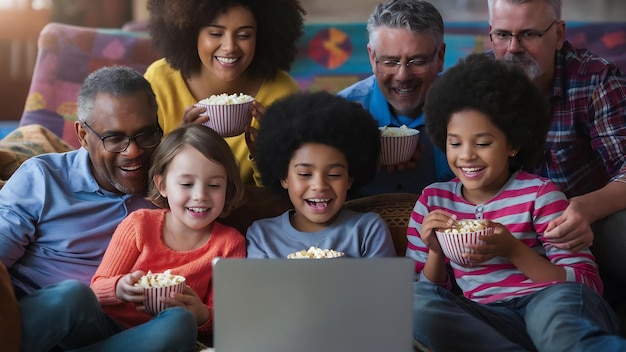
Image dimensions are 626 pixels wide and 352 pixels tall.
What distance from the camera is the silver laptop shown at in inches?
80.8

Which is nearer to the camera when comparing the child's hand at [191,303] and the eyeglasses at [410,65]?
the child's hand at [191,303]

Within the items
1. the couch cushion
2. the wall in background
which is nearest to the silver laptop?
the couch cushion

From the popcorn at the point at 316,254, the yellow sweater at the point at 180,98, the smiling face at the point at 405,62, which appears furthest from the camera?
the yellow sweater at the point at 180,98

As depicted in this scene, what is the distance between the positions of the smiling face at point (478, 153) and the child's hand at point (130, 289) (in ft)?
3.10

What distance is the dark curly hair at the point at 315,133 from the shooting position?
273 centimetres

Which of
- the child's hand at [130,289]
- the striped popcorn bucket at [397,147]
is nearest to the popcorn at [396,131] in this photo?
the striped popcorn bucket at [397,147]

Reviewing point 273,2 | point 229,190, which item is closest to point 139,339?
point 229,190

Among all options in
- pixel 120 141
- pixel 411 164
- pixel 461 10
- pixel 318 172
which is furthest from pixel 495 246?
pixel 461 10

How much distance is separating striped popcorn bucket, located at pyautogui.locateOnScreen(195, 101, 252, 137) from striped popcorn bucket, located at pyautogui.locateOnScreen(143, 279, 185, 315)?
2.12ft

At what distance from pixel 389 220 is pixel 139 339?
3.03ft

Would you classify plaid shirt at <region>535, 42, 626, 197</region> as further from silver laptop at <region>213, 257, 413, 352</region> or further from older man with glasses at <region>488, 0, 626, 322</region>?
silver laptop at <region>213, 257, 413, 352</region>

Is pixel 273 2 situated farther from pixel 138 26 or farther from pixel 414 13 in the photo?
pixel 138 26

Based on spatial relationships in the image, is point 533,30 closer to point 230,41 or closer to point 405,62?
point 405,62

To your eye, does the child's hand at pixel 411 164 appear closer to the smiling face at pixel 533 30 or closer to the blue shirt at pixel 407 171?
the blue shirt at pixel 407 171
